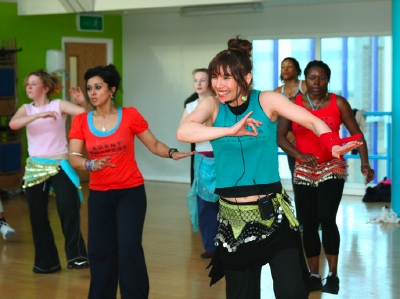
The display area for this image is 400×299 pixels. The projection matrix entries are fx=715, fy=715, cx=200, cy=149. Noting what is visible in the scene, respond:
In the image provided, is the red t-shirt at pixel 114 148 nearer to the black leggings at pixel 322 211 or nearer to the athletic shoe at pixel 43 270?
the black leggings at pixel 322 211

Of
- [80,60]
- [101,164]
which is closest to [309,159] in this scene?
[101,164]

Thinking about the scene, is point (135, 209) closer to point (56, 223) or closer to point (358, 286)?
point (358, 286)

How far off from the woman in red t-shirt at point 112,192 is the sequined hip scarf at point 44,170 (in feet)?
3.83

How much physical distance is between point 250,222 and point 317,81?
195 cm

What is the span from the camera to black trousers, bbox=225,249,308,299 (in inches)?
131

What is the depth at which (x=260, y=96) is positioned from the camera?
3.43 meters

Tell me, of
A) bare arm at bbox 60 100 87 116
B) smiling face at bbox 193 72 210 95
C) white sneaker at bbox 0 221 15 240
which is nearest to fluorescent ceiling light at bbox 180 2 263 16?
smiling face at bbox 193 72 210 95

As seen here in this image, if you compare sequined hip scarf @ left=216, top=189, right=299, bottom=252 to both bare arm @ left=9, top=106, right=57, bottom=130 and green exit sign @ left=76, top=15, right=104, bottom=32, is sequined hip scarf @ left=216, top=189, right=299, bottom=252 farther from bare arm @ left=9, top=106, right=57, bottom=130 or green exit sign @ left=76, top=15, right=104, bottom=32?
green exit sign @ left=76, top=15, right=104, bottom=32

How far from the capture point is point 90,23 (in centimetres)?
1177

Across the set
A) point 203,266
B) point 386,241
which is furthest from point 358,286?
point 386,241

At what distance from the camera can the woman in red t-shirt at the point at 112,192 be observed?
438 cm

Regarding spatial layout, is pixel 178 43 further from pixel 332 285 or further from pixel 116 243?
pixel 116 243

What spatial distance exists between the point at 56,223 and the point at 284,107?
17.5 feet

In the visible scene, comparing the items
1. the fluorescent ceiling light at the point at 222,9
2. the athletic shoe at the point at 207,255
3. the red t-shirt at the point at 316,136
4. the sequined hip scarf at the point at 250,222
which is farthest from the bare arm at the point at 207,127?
the fluorescent ceiling light at the point at 222,9
